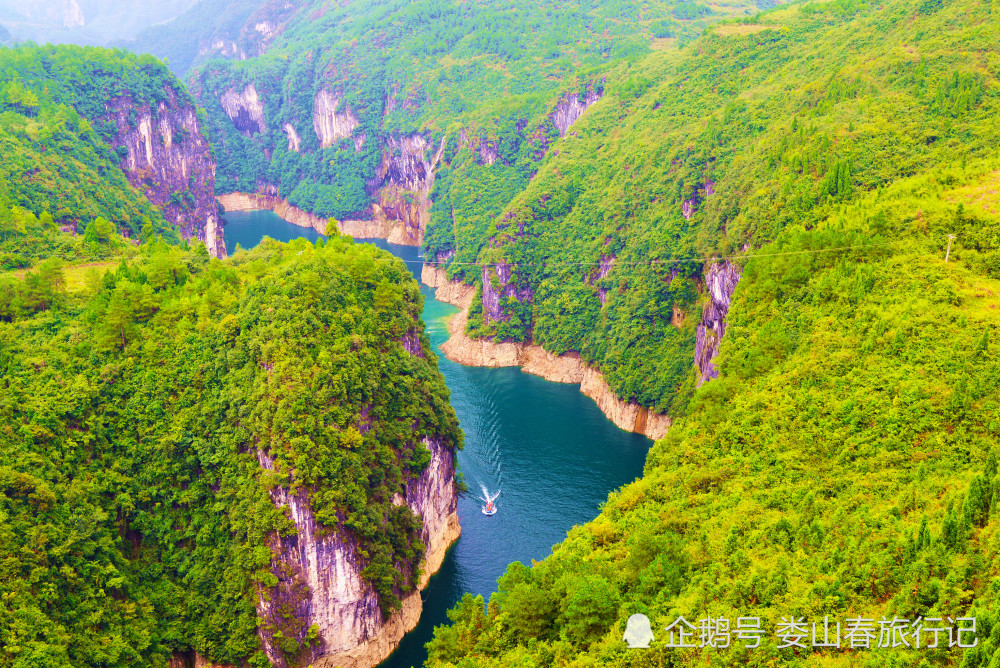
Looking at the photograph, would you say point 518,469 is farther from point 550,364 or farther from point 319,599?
point 319,599

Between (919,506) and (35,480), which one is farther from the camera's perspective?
(35,480)

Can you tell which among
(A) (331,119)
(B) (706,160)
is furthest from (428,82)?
(B) (706,160)

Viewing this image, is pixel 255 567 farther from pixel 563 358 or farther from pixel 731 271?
pixel 563 358

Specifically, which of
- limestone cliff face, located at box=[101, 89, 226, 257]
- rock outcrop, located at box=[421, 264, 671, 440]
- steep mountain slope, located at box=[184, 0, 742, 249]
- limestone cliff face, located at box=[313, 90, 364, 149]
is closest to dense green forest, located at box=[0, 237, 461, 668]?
rock outcrop, located at box=[421, 264, 671, 440]

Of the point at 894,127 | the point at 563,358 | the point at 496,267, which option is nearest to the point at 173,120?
the point at 496,267

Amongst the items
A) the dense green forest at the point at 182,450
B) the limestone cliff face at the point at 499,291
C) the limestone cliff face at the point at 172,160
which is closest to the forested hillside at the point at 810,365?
the limestone cliff face at the point at 499,291

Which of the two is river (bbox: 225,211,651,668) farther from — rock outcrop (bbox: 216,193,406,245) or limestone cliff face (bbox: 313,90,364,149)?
limestone cliff face (bbox: 313,90,364,149)
